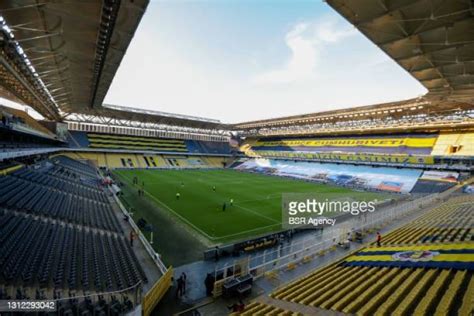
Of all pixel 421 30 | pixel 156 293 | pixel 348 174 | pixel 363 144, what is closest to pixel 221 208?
pixel 156 293

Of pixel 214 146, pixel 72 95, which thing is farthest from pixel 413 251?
pixel 214 146

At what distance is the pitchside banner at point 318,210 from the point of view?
19.0m

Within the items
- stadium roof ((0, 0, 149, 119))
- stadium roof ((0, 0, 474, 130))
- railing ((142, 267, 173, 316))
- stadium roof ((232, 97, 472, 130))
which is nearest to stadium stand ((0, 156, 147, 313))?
railing ((142, 267, 173, 316))

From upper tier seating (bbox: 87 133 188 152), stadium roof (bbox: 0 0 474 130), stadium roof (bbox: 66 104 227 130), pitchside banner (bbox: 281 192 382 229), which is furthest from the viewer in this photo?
upper tier seating (bbox: 87 133 188 152)

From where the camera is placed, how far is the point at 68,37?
11.6 metres

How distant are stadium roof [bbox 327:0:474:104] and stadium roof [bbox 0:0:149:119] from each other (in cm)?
767

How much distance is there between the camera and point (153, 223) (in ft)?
56.5

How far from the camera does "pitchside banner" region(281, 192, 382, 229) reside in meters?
19.0

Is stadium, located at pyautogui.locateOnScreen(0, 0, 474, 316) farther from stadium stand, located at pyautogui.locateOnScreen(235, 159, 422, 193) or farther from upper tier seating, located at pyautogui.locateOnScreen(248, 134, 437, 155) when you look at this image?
upper tier seating, located at pyautogui.locateOnScreen(248, 134, 437, 155)

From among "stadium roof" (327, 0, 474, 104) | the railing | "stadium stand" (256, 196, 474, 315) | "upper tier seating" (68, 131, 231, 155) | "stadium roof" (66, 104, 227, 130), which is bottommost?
the railing

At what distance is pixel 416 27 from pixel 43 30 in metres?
14.8

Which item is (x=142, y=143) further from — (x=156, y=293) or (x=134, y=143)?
(x=156, y=293)

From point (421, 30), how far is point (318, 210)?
17327 mm

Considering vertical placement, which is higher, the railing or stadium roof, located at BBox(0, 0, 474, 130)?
stadium roof, located at BBox(0, 0, 474, 130)
